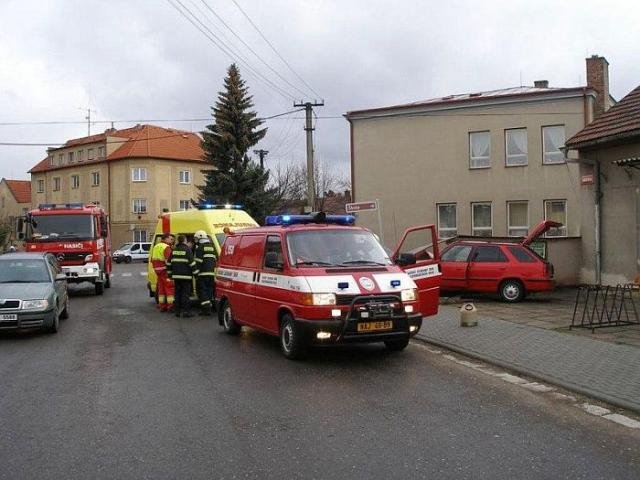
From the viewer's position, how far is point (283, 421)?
5.89 metres

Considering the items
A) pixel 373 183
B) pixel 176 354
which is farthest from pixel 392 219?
pixel 176 354

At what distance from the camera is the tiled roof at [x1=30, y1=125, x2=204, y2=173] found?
60531mm

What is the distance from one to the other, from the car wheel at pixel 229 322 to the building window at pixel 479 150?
15961 mm

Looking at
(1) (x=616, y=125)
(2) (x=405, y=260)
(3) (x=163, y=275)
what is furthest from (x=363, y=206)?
(1) (x=616, y=125)

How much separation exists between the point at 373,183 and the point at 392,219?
5.58 feet

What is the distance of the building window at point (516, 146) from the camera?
24109 millimetres

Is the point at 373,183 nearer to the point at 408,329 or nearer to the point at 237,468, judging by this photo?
the point at 408,329

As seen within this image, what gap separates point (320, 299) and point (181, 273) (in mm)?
6241

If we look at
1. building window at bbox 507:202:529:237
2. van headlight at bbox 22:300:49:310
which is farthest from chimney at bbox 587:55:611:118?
van headlight at bbox 22:300:49:310

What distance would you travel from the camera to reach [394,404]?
6.50m

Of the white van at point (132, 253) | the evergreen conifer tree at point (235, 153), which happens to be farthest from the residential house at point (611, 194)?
the white van at point (132, 253)

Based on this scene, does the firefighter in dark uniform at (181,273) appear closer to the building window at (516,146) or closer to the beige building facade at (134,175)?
the building window at (516,146)

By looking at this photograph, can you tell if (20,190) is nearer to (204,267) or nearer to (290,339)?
(204,267)

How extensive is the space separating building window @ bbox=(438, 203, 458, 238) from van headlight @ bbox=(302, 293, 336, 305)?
58.7 ft
